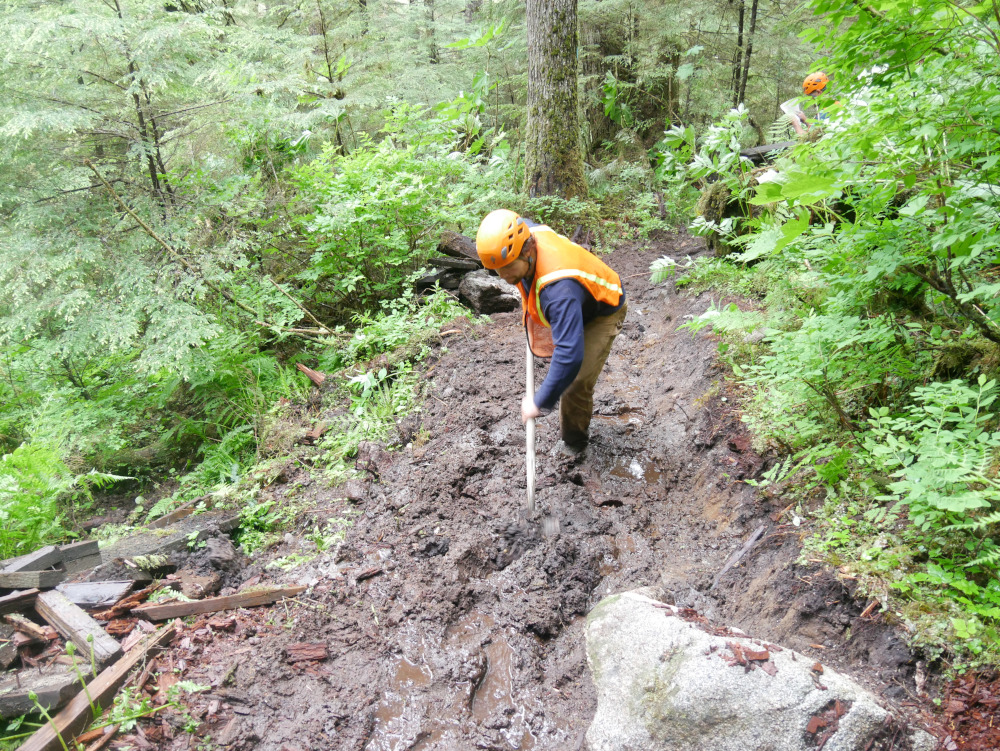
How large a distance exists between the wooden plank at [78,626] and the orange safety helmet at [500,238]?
3.30m

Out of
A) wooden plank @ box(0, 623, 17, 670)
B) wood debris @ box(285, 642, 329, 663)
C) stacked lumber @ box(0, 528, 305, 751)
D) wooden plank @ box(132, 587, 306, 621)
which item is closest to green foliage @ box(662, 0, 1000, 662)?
wood debris @ box(285, 642, 329, 663)

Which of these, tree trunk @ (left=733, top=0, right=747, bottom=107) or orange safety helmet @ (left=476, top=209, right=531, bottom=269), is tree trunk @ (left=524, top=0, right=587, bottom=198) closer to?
tree trunk @ (left=733, top=0, right=747, bottom=107)

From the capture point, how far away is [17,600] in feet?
10.8

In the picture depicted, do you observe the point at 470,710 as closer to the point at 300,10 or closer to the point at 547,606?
the point at 547,606

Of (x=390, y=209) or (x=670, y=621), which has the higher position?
(x=390, y=209)

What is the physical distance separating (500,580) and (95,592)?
9.00 feet

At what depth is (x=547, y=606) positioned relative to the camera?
11.3ft

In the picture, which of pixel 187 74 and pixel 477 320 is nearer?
pixel 187 74

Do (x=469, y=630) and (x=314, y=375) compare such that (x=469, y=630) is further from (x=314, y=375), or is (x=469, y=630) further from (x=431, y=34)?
(x=431, y=34)

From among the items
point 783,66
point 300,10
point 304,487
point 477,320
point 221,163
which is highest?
point 300,10

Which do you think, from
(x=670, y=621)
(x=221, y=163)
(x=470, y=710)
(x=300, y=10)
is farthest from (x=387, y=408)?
(x=300, y=10)

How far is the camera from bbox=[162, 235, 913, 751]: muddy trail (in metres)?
2.83

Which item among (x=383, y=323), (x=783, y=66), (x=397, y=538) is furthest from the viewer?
(x=783, y=66)

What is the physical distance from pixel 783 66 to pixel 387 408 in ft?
35.9
